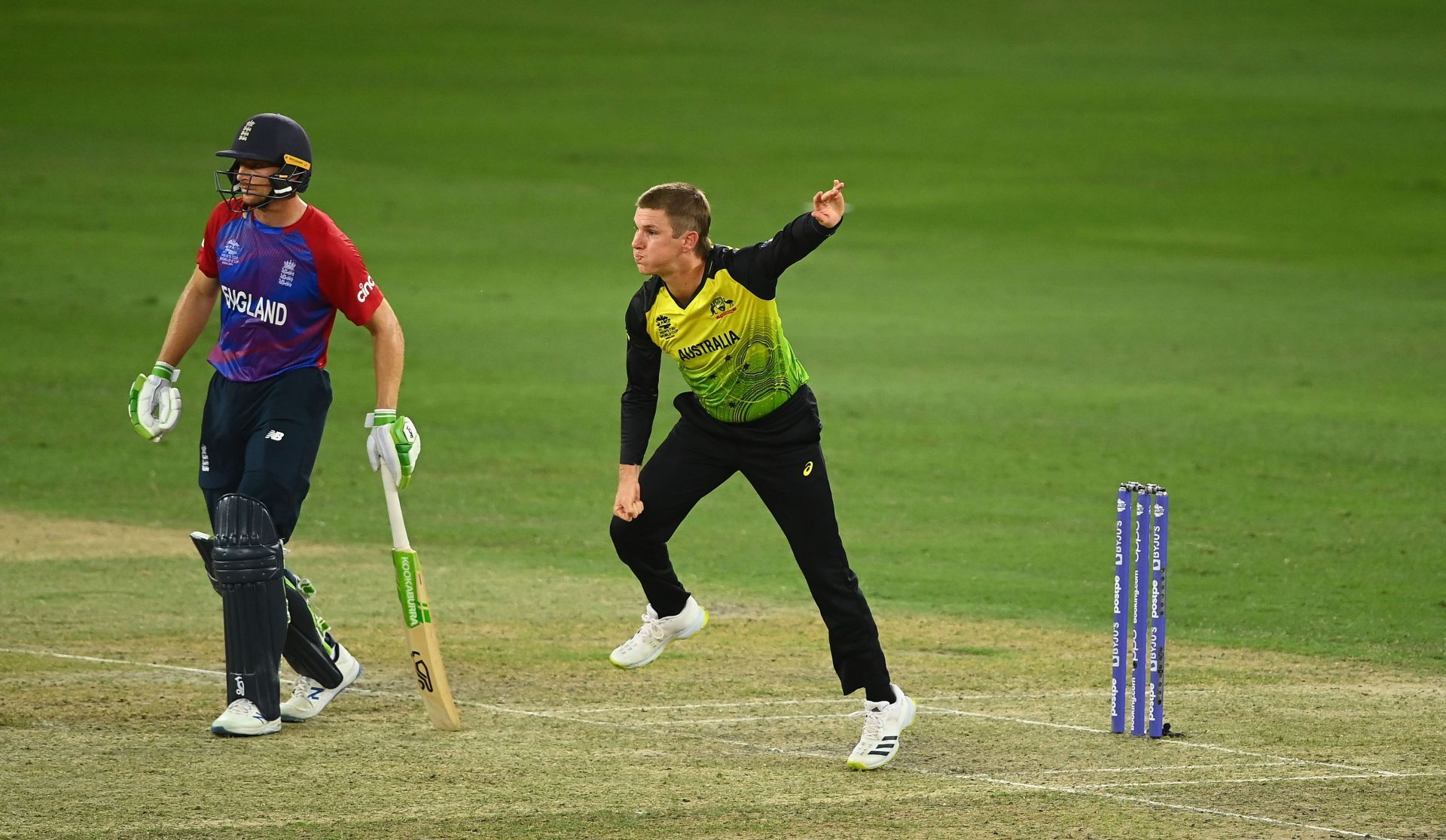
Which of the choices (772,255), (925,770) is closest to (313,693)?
(925,770)

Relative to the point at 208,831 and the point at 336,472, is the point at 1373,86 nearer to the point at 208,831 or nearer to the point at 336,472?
the point at 336,472

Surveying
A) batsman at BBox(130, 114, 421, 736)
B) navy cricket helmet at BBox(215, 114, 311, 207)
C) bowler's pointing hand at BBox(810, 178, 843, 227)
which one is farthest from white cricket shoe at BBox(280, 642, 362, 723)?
bowler's pointing hand at BBox(810, 178, 843, 227)

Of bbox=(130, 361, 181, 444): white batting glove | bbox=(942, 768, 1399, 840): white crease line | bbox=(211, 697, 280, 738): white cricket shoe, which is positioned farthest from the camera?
bbox=(130, 361, 181, 444): white batting glove

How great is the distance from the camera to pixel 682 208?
717cm

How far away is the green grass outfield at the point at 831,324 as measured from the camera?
978 centimetres

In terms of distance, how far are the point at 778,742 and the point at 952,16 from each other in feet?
165

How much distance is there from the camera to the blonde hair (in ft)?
23.5

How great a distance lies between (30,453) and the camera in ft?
50.3

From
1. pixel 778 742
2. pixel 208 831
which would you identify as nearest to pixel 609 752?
pixel 778 742

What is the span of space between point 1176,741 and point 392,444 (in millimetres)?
3087

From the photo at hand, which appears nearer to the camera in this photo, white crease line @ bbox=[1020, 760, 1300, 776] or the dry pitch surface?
the dry pitch surface

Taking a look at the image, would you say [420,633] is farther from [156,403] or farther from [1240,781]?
[1240,781]

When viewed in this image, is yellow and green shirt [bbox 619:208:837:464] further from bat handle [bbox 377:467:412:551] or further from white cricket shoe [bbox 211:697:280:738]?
white cricket shoe [bbox 211:697:280:738]

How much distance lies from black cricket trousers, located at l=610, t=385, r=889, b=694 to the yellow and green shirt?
0.27 feet
